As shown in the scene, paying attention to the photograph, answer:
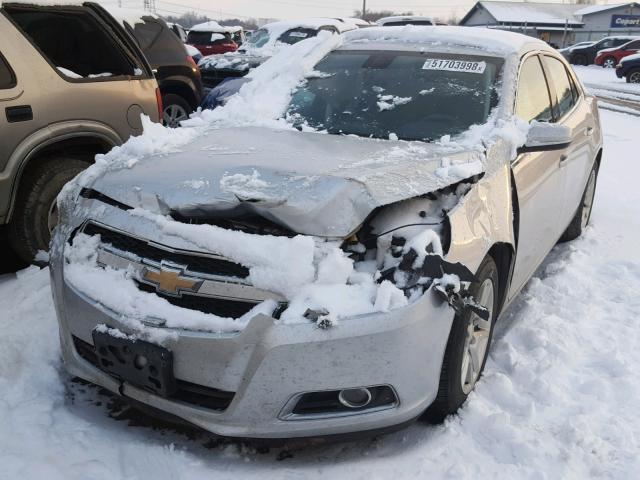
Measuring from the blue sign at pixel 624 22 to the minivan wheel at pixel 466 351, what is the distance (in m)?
67.3

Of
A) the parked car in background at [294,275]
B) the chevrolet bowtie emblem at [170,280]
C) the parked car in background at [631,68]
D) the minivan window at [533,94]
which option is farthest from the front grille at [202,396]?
the parked car in background at [631,68]

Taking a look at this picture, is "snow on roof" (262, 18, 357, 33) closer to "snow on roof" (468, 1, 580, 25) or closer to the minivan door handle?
the minivan door handle

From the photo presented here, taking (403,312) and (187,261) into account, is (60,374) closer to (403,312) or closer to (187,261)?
(187,261)

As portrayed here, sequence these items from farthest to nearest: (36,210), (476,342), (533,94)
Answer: (36,210), (533,94), (476,342)

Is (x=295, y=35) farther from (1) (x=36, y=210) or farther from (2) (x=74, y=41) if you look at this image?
(1) (x=36, y=210)

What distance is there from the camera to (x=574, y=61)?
126 ft

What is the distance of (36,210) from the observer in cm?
424

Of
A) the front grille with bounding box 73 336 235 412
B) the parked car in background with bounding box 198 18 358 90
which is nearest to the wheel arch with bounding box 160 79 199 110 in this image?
the parked car in background with bounding box 198 18 358 90

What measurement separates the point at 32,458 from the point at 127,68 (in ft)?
11.5

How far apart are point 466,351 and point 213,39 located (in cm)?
2018

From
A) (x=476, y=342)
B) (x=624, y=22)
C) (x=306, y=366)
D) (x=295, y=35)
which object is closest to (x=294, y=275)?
(x=306, y=366)

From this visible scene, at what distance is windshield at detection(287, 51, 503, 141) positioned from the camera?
11.4ft

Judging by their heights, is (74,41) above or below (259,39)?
above

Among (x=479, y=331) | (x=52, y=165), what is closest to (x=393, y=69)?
(x=479, y=331)
